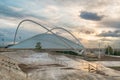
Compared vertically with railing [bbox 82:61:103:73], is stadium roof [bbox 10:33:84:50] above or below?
above

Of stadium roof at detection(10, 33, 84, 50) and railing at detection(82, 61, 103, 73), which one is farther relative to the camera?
stadium roof at detection(10, 33, 84, 50)

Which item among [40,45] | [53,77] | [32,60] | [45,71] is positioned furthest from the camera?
[40,45]

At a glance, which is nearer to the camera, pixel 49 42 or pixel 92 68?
pixel 92 68

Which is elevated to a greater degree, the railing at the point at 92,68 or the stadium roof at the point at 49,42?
the stadium roof at the point at 49,42

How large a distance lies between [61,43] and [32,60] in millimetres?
54183

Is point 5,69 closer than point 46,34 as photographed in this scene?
Yes

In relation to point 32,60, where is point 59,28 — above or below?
above

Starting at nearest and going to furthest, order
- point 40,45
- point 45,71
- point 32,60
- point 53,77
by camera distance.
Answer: point 53,77
point 45,71
point 32,60
point 40,45

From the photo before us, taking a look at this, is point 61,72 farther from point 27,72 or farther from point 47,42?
point 47,42

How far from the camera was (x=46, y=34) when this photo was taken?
334 ft

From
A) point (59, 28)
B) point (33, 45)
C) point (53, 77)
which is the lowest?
point (53, 77)

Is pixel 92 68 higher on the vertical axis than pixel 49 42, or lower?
lower

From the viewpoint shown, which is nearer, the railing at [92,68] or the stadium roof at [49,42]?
the railing at [92,68]

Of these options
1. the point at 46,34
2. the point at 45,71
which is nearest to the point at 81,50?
the point at 46,34
